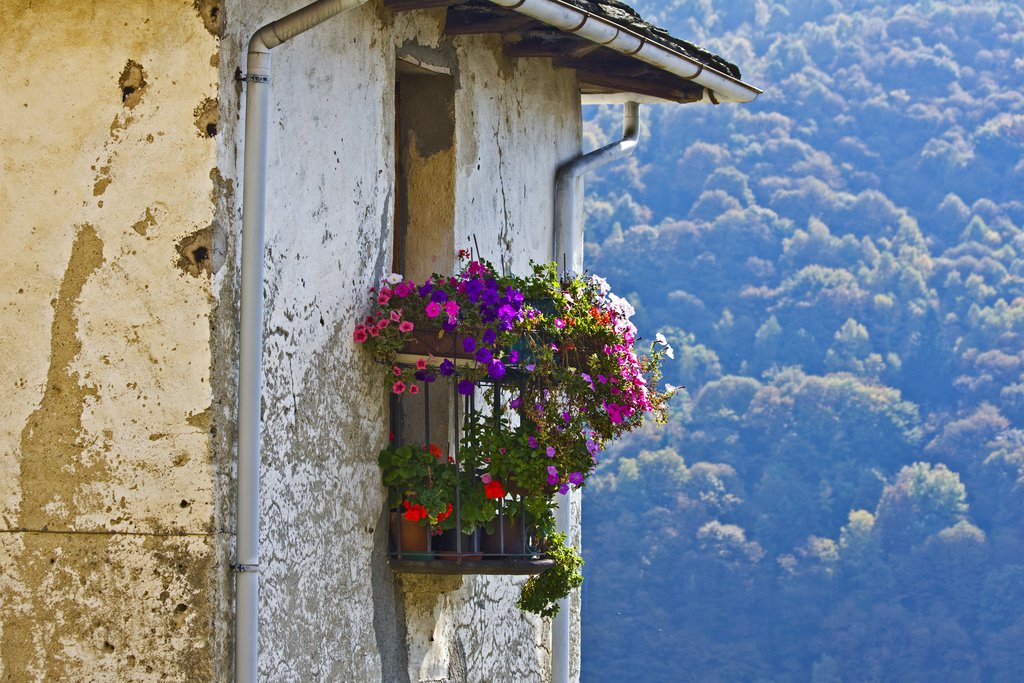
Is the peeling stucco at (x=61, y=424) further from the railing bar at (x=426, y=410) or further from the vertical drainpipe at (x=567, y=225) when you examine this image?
the vertical drainpipe at (x=567, y=225)

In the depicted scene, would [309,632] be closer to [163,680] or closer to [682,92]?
[163,680]

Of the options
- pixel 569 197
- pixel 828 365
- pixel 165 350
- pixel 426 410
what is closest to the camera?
pixel 165 350

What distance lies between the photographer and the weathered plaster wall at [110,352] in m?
4.55

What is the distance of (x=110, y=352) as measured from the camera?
4680mm

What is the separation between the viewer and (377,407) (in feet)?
18.1

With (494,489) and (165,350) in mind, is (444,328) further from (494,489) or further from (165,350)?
(165,350)

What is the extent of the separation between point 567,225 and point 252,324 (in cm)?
279

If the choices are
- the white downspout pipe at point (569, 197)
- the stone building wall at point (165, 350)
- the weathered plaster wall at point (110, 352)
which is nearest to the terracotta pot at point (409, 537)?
the stone building wall at point (165, 350)

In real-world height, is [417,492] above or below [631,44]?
below

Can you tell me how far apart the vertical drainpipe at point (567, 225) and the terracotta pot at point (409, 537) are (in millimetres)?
1283

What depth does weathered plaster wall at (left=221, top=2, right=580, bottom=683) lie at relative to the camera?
16.3 feet

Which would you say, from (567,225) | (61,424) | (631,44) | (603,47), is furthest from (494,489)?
(603,47)

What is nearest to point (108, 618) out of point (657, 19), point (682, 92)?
point (682, 92)

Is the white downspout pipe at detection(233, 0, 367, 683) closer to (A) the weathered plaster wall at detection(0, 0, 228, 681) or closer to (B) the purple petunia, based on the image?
(A) the weathered plaster wall at detection(0, 0, 228, 681)
